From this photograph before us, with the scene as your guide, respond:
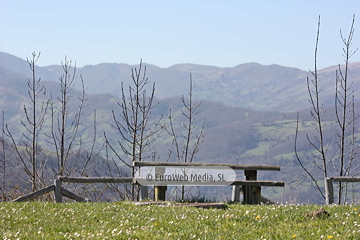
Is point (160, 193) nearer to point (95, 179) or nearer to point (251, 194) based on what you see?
point (95, 179)

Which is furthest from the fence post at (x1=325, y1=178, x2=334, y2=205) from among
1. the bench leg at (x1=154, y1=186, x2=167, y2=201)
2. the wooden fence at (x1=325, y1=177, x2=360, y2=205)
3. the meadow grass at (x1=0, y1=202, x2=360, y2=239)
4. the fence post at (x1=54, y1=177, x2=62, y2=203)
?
the fence post at (x1=54, y1=177, x2=62, y2=203)

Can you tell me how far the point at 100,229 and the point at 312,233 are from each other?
3.53 metres

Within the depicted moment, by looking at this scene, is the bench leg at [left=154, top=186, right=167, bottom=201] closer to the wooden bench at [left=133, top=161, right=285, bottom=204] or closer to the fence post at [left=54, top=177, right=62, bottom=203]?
the wooden bench at [left=133, top=161, right=285, bottom=204]

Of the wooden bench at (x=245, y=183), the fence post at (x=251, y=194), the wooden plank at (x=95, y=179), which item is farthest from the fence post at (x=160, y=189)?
the fence post at (x=251, y=194)

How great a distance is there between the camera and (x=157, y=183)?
12586 mm

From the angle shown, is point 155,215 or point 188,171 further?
point 188,171

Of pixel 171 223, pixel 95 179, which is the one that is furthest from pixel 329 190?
pixel 95 179

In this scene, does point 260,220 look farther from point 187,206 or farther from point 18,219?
point 18,219

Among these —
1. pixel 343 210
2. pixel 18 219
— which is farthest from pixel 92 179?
pixel 343 210

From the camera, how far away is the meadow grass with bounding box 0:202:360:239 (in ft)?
24.3

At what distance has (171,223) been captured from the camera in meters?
8.41

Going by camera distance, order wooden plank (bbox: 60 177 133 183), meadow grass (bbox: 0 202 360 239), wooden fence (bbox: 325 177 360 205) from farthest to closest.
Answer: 1. wooden plank (bbox: 60 177 133 183)
2. wooden fence (bbox: 325 177 360 205)
3. meadow grass (bbox: 0 202 360 239)

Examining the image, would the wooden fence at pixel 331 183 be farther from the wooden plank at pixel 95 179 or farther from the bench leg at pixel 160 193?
the wooden plank at pixel 95 179

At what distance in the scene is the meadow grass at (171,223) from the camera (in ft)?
24.3
